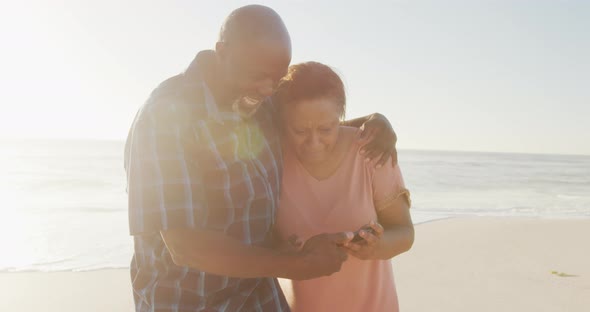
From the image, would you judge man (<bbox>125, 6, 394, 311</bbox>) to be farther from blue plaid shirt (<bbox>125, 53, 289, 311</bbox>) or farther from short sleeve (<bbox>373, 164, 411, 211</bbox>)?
short sleeve (<bbox>373, 164, 411, 211</bbox>)

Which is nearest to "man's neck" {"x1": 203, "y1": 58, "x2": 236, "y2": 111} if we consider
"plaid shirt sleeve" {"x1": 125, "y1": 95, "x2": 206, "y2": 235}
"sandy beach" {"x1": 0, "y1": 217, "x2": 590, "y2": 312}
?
"plaid shirt sleeve" {"x1": 125, "y1": 95, "x2": 206, "y2": 235}

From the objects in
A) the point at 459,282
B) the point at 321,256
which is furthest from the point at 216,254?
the point at 459,282

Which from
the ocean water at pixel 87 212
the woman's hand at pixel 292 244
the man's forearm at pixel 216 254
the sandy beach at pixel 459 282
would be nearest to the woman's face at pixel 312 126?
the woman's hand at pixel 292 244

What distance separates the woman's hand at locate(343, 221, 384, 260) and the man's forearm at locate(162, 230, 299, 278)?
396 millimetres

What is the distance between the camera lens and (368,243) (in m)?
1.94

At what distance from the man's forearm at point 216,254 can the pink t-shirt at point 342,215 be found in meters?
0.48

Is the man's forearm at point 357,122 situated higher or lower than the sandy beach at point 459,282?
higher

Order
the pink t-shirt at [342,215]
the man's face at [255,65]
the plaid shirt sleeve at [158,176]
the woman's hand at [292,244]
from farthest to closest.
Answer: the pink t-shirt at [342,215], the woman's hand at [292,244], the man's face at [255,65], the plaid shirt sleeve at [158,176]

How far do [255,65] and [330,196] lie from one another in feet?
2.23

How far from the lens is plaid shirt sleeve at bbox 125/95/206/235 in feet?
5.13

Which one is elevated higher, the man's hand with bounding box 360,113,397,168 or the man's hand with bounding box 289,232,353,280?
the man's hand with bounding box 360,113,397,168

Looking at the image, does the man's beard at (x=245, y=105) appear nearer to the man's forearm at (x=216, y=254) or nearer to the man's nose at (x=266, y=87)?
the man's nose at (x=266, y=87)

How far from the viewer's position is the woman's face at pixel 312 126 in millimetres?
2156

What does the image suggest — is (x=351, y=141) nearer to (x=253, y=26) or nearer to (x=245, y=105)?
(x=245, y=105)
